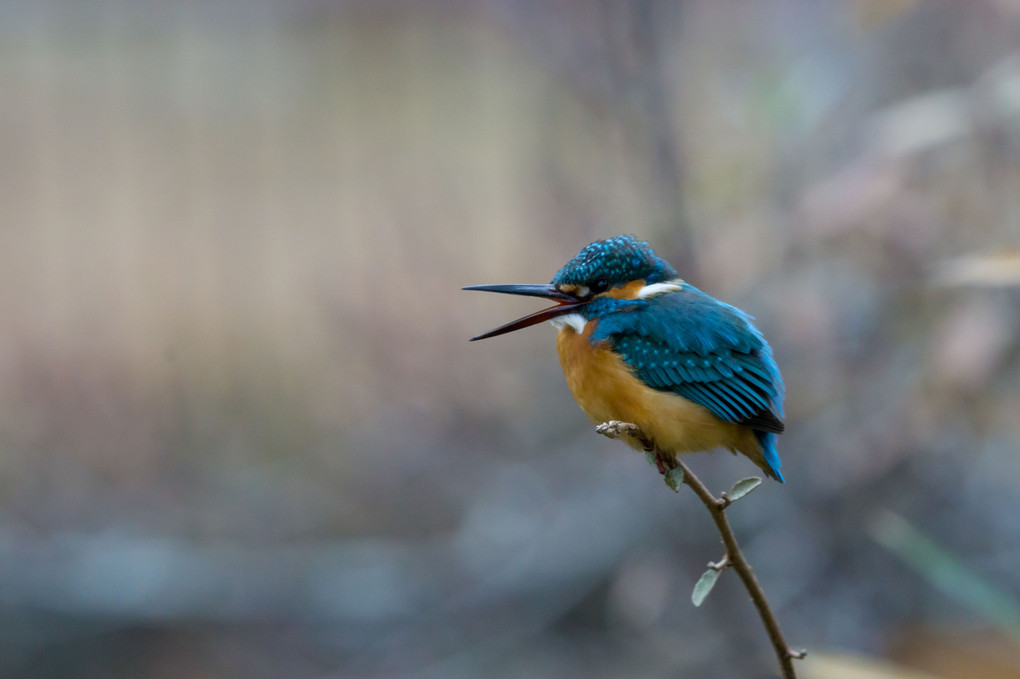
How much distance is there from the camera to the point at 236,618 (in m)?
3.37

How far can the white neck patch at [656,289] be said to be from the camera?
1.25 metres

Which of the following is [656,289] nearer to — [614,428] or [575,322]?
[575,322]

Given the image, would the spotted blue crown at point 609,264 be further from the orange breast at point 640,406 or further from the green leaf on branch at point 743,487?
the green leaf on branch at point 743,487

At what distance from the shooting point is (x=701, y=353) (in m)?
1.16

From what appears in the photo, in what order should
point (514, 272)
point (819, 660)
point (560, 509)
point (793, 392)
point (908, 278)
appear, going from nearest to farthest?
point (819, 660)
point (908, 278)
point (793, 392)
point (560, 509)
point (514, 272)

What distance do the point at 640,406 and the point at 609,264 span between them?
0.18 meters

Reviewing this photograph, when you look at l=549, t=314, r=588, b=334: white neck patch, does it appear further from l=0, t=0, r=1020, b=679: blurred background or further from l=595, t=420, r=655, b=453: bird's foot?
l=0, t=0, r=1020, b=679: blurred background

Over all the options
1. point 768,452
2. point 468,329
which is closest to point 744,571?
point 768,452

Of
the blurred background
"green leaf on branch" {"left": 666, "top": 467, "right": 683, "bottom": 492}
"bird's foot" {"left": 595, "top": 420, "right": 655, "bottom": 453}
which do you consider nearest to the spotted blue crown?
"bird's foot" {"left": 595, "top": 420, "right": 655, "bottom": 453}

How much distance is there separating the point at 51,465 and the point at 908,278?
10.1 ft

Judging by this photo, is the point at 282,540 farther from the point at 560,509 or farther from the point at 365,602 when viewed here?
the point at 560,509

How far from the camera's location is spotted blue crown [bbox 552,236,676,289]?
1192mm

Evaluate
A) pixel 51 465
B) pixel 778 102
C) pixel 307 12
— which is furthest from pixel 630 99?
pixel 51 465

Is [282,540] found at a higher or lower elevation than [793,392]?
higher
